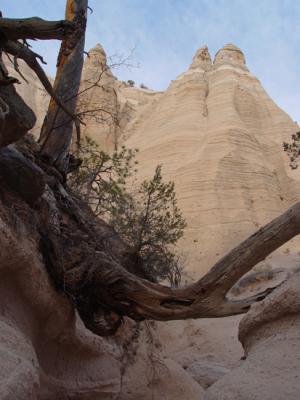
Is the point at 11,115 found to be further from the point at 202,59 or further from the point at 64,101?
the point at 202,59

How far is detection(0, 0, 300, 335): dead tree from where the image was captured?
13.3 ft

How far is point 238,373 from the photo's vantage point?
10.0ft

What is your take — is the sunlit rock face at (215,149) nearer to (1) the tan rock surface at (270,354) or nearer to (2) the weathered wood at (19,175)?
(2) the weathered wood at (19,175)

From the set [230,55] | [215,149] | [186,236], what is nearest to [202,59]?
[230,55]

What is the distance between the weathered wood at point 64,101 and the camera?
6012 mm

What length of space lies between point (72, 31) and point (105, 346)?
358cm

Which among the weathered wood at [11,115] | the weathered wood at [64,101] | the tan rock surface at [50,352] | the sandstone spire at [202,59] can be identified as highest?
the sandstone spire at [202,59]

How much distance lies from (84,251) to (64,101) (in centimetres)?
220

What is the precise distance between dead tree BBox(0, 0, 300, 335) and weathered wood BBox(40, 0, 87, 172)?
13.9 inches

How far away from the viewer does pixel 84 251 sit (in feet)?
16.4

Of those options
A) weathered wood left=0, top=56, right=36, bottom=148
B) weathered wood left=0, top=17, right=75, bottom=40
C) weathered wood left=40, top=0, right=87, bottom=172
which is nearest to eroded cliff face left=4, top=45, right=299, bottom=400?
weathered wood left=40, top=0, right=87, bottom=172

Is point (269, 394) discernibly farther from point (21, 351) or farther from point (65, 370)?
point (65, 370)

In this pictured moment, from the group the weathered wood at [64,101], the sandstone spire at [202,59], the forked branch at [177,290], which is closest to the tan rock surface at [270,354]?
the forked branch at [177,290]

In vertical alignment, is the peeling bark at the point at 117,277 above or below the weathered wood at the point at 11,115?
below
